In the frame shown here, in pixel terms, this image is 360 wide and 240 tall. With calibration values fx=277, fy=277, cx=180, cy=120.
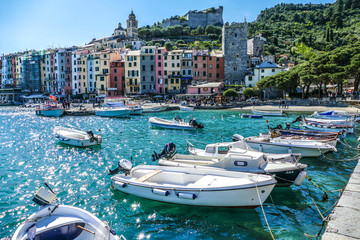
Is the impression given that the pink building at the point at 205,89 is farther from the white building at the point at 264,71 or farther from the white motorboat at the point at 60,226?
the white motorboat at the point at 60,226

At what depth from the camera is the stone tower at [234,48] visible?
80.8m

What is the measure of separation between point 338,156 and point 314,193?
9.25m

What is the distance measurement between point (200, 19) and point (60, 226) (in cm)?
15802

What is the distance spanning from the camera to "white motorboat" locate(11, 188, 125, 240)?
309 inches

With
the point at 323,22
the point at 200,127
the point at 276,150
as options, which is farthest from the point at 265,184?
the point at 323,22

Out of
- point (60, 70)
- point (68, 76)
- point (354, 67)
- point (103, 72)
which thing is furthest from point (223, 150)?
point (60, 70)

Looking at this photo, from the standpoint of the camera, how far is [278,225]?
11930 mm

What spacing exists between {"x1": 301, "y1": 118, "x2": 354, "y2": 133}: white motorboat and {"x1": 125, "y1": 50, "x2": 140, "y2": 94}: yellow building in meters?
53.9

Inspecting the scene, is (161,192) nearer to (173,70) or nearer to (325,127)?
(325,127)

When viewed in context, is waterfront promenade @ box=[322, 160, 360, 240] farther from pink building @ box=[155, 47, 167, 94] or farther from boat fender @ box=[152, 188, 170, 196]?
pink building @ box=[155, 47, 167, 94]

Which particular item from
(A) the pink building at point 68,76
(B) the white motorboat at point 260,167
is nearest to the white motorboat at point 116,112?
(B) the white motorboat at point 260,167

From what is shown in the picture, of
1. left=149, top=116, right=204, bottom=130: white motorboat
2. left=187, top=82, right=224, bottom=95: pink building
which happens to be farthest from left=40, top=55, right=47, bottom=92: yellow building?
left=149, top=116, right=204, bottom=130: white motorboat

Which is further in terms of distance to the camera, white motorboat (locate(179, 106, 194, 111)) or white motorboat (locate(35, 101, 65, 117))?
white motorboat (locate(179, 106, 194, 111))

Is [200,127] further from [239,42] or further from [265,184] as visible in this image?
[239,42]
